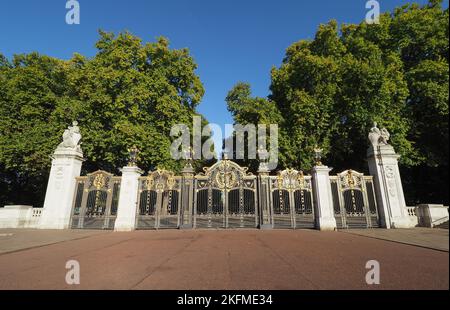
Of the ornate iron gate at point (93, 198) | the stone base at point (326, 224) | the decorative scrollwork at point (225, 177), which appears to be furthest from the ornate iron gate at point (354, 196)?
the ornate iron gate at point (93, 198)

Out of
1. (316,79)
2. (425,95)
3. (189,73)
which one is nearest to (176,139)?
(189,73)

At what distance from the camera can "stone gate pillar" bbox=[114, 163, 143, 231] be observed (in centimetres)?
1374

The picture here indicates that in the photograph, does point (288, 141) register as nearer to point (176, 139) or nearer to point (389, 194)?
point (389, 194)

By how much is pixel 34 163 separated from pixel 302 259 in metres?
20.2

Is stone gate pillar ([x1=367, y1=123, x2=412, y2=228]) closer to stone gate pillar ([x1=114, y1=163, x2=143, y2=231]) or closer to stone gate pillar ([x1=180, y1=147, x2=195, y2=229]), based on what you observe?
stone gate pillar ([x1=180, y1=147, x2=195, y2=229])

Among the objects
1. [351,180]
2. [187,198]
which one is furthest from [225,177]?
[351,180]

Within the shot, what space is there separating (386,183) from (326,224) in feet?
13.2

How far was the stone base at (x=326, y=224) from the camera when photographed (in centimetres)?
1332

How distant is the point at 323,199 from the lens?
45.6ft

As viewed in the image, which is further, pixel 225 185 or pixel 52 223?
pixel 225 185

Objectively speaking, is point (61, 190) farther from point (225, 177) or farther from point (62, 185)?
point (225, 177)

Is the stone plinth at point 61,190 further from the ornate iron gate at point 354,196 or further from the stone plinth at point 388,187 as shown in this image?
the stone plinth at point 388,187

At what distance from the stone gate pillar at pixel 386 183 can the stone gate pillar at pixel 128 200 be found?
13.3m

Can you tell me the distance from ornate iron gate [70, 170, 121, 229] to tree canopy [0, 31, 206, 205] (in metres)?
4.02
